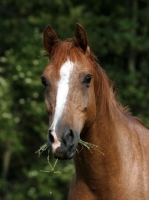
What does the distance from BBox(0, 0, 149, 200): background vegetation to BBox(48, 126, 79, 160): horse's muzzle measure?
357 inches

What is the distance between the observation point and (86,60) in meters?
5.78

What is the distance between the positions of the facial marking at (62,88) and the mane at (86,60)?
0.07 meters

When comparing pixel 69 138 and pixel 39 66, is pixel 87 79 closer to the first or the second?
pixel 69 138

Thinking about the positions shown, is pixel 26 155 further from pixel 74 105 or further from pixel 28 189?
pixel 74 105

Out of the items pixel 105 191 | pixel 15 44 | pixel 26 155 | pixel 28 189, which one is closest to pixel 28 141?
pixel 26 155

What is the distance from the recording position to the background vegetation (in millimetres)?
15062

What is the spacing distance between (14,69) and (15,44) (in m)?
1.29

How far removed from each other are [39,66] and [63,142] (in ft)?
32.7

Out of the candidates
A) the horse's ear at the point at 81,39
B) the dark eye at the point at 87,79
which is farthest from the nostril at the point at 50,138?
the horse's ear at the point at 81,39

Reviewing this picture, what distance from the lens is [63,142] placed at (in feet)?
16.8

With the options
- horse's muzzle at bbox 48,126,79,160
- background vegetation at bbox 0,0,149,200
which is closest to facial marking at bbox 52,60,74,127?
horse's muzzle at bbox 48,126,79,160

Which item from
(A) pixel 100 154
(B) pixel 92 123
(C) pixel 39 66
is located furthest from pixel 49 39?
(C) pixel 39 66

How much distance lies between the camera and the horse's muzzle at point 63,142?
511 centimetres

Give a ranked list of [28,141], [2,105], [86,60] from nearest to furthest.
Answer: [86,60], [2,105], [28,141]
